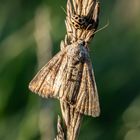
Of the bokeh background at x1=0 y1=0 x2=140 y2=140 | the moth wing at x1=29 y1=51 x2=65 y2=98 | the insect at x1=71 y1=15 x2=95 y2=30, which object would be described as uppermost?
the insect at x1=71 y1=15 x2=95 y2=30

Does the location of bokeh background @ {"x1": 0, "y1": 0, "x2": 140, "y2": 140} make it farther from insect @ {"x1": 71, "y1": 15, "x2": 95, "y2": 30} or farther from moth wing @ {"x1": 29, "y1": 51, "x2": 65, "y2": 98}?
insect @ {"x1": 71, "y1": 15, "x2": 95, "y2": 30}

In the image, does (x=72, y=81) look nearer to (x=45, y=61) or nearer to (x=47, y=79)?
(x=47, y=79)

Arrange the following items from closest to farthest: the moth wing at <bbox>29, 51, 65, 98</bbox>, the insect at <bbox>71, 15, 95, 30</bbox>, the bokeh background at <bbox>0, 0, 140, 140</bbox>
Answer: the insect at <bbox>71, 15, 95, 30</bbox>
the moth wing at <bbox>29, 51, 65, 98</bbox>
the bokeh background at <bbox>0, 0, 140, 140</bbox>

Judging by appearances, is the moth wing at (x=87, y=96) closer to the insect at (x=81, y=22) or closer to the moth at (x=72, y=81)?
the moth at (x=72, y=81)

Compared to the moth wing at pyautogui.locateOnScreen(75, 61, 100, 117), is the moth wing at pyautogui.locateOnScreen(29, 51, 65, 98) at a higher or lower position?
higher

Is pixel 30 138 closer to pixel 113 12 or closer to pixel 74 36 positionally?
pixel 74 36

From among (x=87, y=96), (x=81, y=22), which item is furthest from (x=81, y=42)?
(x=87, y=96)

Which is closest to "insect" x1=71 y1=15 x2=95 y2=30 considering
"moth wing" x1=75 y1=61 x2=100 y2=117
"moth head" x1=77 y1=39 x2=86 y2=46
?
"moth head" x1=77 y1=39 x2=86 y2=46

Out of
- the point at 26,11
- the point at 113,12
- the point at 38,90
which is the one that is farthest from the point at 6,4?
the point at 38,90
